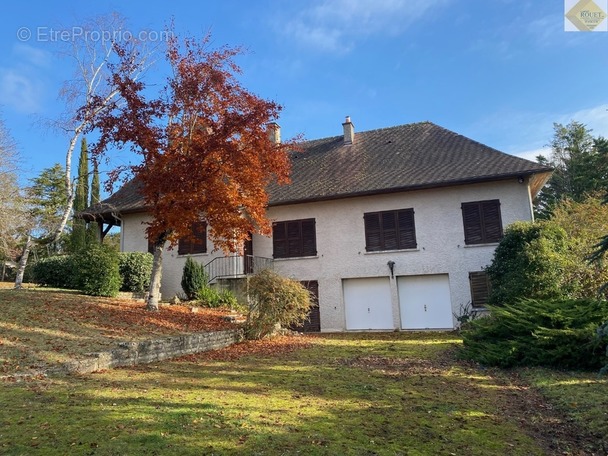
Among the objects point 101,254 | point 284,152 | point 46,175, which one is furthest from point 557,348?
point 46,175

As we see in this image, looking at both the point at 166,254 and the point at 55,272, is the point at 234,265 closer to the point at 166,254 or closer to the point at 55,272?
the point at 166,254

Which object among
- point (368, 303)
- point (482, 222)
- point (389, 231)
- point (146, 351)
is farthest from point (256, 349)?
point (482, 222)

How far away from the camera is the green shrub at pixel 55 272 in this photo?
15.4 meters

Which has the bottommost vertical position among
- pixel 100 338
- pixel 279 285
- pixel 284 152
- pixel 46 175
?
pixel 100 338

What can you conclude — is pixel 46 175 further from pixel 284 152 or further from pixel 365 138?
pixel 284 152

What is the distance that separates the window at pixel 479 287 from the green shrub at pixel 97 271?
12060 mm

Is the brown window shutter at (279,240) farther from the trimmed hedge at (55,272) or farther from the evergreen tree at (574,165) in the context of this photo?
the evergreen tree at (574,165)

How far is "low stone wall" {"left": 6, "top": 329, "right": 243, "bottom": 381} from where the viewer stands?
692 cm

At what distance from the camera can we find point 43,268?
631 inches

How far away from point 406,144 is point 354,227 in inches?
198

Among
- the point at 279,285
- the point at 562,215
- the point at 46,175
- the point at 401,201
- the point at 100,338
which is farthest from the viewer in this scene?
the point at 46,175

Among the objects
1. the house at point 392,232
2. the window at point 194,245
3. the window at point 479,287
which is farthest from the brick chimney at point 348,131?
the window at point 479,287

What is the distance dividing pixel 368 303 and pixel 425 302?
2.12 meters

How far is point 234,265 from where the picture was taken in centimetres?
1786
